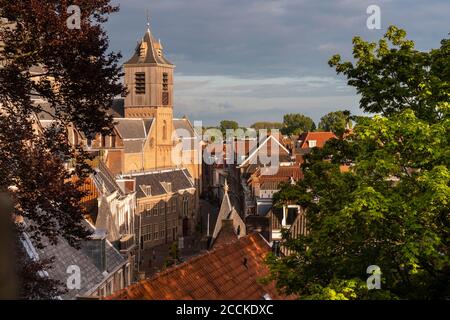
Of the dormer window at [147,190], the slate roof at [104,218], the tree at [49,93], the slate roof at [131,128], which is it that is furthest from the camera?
the slate roof at [131,128]

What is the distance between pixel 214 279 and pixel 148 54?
8796 centimetres

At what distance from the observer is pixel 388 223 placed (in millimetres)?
12398

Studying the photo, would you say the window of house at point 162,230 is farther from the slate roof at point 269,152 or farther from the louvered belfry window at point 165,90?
the louvered belfry window at point 165,90

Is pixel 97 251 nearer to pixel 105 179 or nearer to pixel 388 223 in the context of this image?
pixel 388 223

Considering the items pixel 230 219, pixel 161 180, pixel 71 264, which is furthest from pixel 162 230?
pixel 71 264

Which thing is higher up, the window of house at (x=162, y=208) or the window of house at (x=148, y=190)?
the window of house at (x=148, y=190)

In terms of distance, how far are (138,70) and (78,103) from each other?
3449 inches

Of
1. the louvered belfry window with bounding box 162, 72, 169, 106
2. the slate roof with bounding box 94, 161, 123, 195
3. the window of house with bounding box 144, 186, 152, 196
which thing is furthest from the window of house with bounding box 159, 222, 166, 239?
the louvered belfry window with bounding box 162, 72, 169, 106

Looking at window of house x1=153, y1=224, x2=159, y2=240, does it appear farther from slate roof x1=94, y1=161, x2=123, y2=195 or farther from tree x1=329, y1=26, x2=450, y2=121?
tree x1=329, y1=26, x2=450, y2=121

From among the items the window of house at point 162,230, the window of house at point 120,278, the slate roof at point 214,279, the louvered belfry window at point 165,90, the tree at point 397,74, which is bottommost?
the window of house at point 162,230

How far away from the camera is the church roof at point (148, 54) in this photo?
326ft

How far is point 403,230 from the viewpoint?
12242 millimetres

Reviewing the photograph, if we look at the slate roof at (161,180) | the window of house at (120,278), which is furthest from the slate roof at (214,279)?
the slate roof at (161,180)

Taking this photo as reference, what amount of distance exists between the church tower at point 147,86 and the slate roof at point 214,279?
7974 centimetres
